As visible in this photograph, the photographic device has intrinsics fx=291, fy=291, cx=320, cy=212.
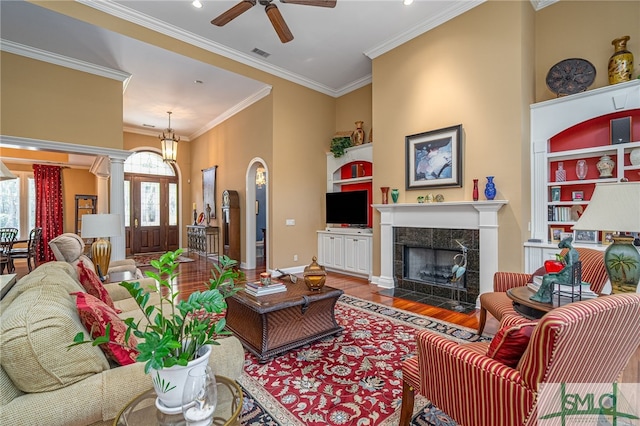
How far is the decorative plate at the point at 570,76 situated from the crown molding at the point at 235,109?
4.74 m

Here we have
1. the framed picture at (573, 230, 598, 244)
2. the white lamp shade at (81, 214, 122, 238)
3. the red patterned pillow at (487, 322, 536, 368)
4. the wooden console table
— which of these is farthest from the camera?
the wooden console table

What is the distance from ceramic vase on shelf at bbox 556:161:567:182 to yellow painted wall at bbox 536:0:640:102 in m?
0.94

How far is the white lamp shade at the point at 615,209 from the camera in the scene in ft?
5.53

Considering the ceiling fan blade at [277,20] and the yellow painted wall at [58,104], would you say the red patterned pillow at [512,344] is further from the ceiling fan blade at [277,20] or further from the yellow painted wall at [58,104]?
the yellow painted wall at [58,104]

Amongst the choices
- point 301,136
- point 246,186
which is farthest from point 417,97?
point 246,186

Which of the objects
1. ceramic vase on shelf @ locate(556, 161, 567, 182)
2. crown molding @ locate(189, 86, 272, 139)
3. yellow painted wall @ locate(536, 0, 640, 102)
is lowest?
ceramic vase on shelf @ locate(556, 161, 567, 182)

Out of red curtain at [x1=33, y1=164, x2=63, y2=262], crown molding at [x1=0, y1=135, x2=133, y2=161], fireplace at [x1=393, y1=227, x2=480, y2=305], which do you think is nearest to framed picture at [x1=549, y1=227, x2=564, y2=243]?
fireplace at [x1=393, y1=227, x2=480, y2=305]

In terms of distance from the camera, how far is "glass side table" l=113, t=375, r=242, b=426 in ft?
3.28

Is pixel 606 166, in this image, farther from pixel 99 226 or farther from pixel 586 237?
pixel 99 226

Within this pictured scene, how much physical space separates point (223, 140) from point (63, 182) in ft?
17.8

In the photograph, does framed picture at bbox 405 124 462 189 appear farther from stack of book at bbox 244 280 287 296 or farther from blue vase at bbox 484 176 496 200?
stack of book at bbox 244 280 287 296

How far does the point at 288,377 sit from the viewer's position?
229cm

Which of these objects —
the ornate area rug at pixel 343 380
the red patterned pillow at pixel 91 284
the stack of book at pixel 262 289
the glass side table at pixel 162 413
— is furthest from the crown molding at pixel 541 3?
the red patterned pillow at pixel 91 284

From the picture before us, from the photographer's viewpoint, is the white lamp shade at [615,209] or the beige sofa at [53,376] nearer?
the beige sofa at [53,376]
